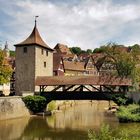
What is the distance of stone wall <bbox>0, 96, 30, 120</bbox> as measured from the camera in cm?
2997

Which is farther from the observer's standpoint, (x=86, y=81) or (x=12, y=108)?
(x=86, y=81)

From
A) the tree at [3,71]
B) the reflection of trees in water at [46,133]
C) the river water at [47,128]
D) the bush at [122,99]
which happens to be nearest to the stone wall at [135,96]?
the bush at [122,99]

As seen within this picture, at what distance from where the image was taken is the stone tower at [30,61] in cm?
3725

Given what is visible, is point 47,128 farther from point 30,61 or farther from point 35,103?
point 30,61

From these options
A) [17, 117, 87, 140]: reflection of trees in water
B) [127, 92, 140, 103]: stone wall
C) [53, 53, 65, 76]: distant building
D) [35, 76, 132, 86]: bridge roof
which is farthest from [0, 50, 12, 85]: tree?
[53, 53, 65, 76]: distant building

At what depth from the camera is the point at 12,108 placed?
102 ft

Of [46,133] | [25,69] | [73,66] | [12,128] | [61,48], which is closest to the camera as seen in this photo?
[46,133]

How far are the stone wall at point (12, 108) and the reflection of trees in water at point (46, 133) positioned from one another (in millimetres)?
2795

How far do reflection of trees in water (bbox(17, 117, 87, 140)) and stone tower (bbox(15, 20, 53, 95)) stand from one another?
9.57 m

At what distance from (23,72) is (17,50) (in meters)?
2.47

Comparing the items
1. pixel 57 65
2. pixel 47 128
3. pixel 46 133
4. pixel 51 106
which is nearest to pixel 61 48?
pixel 57 65

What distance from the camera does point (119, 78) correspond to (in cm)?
3384

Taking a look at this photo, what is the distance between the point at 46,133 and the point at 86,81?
36.7 ft

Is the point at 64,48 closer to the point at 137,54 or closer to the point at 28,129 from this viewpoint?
the point at 137,54
